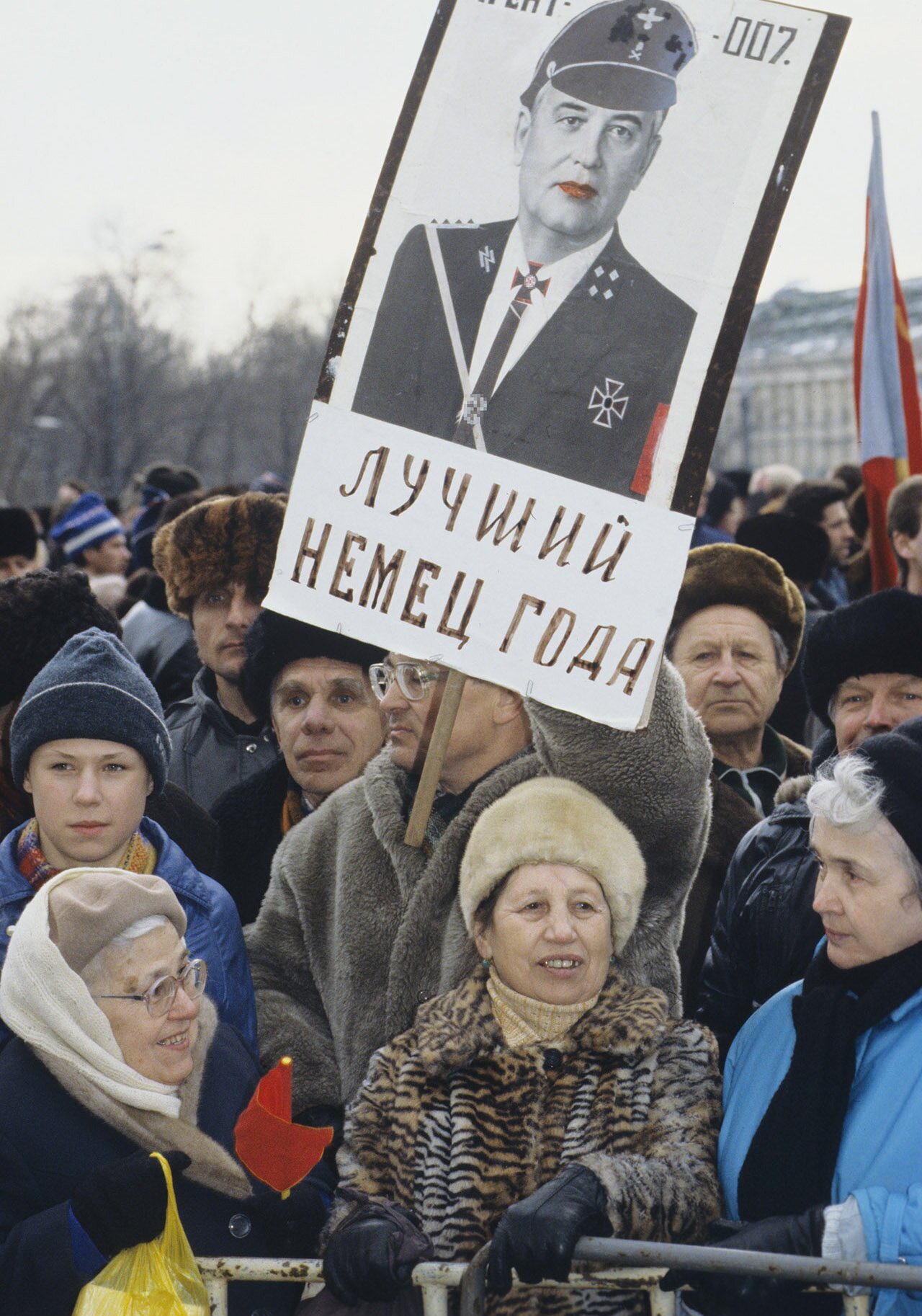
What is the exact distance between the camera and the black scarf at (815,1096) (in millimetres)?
2588

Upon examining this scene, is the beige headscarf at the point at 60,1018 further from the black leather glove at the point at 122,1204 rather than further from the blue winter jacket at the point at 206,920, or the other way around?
the blue winter jacket at the point at 206,920

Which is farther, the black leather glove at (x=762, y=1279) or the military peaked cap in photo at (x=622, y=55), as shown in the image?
the military peaked cap in photo at (x=622, y=55)

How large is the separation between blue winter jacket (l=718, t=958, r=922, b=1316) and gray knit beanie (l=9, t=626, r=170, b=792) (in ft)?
4.38

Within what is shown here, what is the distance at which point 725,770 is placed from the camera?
171 inches

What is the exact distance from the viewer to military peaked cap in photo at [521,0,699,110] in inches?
114

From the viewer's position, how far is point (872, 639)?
3600 mm

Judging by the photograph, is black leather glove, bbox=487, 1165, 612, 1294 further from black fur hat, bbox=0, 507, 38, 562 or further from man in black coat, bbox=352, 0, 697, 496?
black fur hat, bbox=0, 507, 38, 562

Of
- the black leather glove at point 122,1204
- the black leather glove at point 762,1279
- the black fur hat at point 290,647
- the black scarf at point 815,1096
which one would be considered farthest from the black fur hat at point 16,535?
the black leather glove at point 762,1279

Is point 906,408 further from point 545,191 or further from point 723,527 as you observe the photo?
point 723,527

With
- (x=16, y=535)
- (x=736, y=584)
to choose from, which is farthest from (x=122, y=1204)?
(x=16, y=535)

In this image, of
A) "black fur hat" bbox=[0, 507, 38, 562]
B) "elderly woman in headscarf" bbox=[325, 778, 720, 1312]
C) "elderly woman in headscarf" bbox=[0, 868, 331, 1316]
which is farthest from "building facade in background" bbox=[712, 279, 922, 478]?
"elderly woman in headscarf" bbox=[0, 868, 331, 1316]

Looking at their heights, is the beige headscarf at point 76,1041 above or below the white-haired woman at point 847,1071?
below

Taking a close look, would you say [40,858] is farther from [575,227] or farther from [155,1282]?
[575,227]

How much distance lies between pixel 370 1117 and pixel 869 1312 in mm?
899
